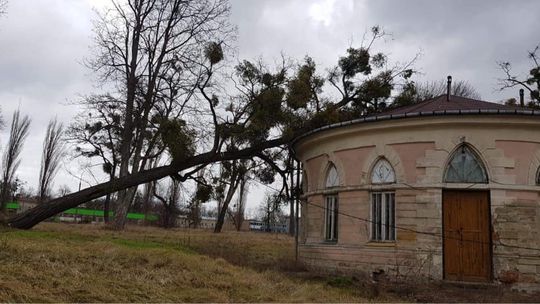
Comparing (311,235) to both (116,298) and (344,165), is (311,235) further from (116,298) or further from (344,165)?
(116,298)

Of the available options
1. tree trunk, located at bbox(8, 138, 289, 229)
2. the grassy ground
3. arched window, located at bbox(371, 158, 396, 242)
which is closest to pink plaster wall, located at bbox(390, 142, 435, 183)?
arched window, located at bbox(371, 158, 396, 242)

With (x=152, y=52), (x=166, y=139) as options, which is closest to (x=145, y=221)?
(x=152, y=52)

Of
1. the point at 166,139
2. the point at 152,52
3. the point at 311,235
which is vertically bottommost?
the point at 311,235

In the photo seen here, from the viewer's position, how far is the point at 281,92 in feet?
68.4

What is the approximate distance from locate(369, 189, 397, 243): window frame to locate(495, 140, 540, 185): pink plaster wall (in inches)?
122

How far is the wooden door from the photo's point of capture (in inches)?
517

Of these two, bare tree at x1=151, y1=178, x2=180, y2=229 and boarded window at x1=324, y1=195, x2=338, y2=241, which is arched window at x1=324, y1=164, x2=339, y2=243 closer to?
boarded window at x1=324, y1=195, x2=338, y2=241

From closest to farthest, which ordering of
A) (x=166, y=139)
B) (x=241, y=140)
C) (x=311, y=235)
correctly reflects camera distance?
(x=311, y=235) < (x=166, y=139) < (x=241, y=140)

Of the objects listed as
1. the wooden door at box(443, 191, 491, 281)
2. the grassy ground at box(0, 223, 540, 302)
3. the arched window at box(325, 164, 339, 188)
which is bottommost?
the grassy ground at box(0, 223, 540, 302)

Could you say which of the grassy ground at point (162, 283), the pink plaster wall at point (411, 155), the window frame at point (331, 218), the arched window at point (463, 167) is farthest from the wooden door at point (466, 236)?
the window frame at point (331, 218)

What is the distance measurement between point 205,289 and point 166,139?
10383 millimetres

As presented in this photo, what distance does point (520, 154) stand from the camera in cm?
1329

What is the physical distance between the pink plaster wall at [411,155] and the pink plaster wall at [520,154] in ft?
6.02

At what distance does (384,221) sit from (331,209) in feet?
7.12
